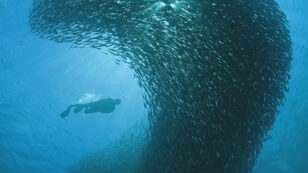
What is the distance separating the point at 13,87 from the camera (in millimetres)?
19094

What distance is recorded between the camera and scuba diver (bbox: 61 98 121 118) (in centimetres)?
2039

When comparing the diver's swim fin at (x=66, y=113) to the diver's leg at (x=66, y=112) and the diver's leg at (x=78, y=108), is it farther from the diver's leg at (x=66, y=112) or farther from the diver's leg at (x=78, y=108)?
the diver's leg at (x=78, y=108)

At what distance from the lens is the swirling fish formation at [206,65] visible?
22.8 feet

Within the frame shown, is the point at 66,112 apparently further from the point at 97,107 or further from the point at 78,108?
the point at 97,107

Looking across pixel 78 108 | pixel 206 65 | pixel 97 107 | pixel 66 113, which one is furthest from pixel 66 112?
pixel 206 65

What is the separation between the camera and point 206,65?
7.20 metres

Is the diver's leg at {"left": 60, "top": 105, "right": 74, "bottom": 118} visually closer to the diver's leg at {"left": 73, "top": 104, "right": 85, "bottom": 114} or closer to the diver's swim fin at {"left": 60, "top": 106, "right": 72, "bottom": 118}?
the diver's swim fin at {"left": 60, "top": 106, "right": 72, "bottom": 118}

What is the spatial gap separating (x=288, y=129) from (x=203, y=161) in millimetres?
24550

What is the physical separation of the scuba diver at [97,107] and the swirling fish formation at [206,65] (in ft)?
40.4

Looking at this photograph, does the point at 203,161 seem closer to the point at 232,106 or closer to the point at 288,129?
the point at 232,106

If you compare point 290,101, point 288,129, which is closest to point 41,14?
point 290,101

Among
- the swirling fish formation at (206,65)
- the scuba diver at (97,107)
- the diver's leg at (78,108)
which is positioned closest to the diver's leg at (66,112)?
the scuba diver at (97,107)

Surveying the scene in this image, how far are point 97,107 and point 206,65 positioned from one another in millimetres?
15508

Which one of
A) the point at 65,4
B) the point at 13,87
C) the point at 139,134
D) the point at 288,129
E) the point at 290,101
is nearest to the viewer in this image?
the point at 65,4
